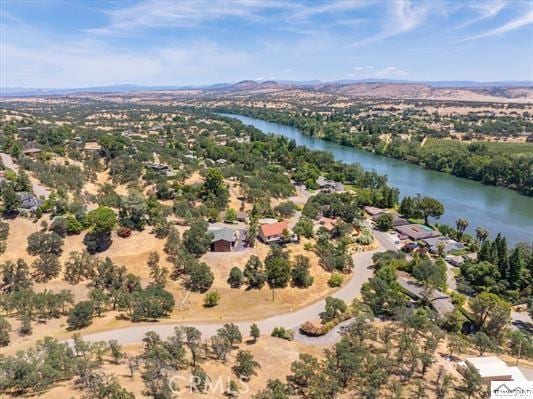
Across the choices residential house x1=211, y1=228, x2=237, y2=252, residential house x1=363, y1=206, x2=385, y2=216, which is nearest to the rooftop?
residential house x1=211, y1=228, x2=237, y2=252

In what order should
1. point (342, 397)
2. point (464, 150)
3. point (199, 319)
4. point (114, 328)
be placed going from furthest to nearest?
point (464, 150) → point (199, 319) → point (114, 328) → point (342, 397)

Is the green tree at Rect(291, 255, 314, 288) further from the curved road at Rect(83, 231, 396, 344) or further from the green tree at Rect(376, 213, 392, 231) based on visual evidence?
the green tree at Rect(376, 213, 392, 231)

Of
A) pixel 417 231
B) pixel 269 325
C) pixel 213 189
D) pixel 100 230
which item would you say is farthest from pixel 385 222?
pixel 100 230

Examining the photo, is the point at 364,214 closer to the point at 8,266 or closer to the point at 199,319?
the point at 199,319

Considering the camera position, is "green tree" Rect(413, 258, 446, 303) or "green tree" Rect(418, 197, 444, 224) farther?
"green tree" Rect(418, 197, 444, 224)

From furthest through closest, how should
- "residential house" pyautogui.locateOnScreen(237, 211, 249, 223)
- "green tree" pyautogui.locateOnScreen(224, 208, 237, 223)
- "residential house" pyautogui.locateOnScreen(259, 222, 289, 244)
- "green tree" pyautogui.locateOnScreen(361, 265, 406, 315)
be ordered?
"residential house" pyautogui.locateOnScreen(237, 211, 249, 223)
"green tree" pyautogui.locateOnScreen(224, 208, 237, 223)
"residential house" pyautogui.locateOnScreen(259, 222, 289, 244)
"green tree" pyautogui.locateOnScreen(361, 265, 406, 315)

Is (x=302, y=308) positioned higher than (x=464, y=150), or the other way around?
(x=464, y=150)

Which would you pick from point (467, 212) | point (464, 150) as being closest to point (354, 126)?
point (464, 150)
